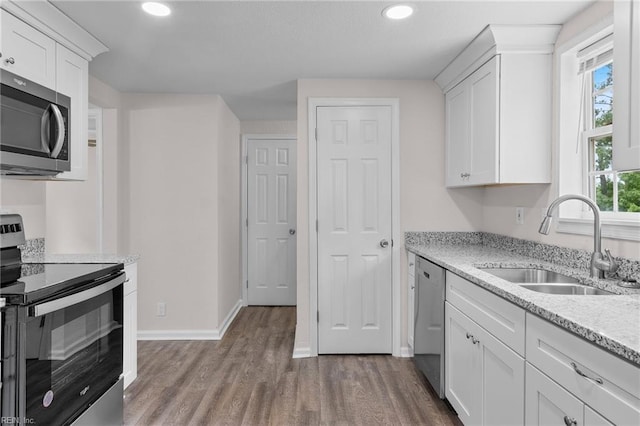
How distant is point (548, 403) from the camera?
133 centimetres

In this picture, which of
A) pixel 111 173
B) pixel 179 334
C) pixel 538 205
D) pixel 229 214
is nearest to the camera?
pixel 538 205

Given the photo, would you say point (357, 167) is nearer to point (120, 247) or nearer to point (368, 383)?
point (368, 383)

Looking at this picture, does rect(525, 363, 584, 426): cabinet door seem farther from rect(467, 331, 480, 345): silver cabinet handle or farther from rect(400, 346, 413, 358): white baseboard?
rect(400, 346, 413, 358): white baseboard

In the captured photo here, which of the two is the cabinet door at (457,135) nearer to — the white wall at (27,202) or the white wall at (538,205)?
the white wall at (538,205)

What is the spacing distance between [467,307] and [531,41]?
1662 mm

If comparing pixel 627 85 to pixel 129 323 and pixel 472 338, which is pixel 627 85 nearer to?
pixel 472 338

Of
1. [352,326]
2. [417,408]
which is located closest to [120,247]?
[352,326]

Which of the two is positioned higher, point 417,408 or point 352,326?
point 352,326

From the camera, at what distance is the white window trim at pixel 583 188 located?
1.87 meters

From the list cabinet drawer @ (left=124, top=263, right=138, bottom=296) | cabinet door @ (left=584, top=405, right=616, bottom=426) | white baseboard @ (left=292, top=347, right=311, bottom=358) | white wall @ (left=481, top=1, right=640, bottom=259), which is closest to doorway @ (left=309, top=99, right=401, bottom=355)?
white baseboard @ (left=292, top=347, right=311, bottom=358)

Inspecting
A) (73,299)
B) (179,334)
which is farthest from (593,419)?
(179,334)

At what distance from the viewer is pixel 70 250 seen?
354cm

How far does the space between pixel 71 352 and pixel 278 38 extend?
2.08 m

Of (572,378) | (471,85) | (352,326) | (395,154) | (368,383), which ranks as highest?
(471,85)
